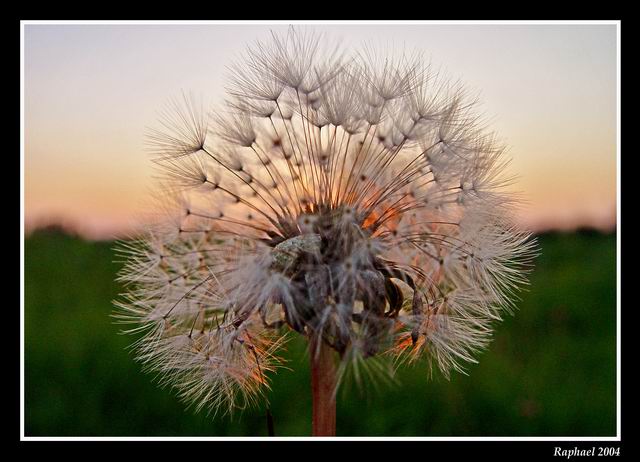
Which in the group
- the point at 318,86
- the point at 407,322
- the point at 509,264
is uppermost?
the point at 318,86

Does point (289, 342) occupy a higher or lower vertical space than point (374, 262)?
lower

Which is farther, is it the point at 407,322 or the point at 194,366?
the point at 194,366

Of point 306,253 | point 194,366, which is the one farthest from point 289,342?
point 306,253

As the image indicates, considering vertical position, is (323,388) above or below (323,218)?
below

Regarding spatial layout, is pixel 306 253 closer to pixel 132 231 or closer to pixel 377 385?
pixel 377 385
